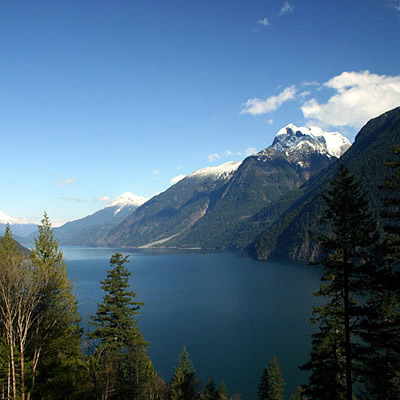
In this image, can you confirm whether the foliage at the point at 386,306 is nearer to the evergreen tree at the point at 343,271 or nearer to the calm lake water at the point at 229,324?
the evergreen tree at the point at 343,271

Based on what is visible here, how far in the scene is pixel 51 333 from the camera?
2202 centimetres

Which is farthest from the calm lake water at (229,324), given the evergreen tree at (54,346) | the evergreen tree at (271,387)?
the evergreen tree at (271,387)

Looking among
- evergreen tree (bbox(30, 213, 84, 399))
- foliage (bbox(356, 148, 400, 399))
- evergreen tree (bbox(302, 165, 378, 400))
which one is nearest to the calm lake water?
evergreen tree (bbox(30, 213, 84, 399))

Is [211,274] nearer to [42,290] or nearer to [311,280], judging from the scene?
[311,280]

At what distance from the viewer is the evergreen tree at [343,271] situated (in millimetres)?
17016

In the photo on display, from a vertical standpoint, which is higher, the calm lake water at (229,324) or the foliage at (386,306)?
the foliage at (386,306)

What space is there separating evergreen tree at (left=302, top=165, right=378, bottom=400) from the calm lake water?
65.9 feet

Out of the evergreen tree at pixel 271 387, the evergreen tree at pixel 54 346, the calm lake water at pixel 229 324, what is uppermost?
the evergreen tree at pixel 54 346

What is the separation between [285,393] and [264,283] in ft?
284

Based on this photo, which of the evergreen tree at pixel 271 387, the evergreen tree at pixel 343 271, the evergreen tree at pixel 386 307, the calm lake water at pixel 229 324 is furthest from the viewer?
the calm lake water at pixel 229 324

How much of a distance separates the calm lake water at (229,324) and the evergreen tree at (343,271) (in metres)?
20.1

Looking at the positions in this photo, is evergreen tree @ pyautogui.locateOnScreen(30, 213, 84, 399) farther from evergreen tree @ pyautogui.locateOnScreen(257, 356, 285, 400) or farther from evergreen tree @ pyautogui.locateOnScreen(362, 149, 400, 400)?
evergreen tree @ pyautogui.locateOnScreen(257, 356, 285, 400)

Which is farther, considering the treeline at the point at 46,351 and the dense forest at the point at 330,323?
the treeline at the point at 46,351

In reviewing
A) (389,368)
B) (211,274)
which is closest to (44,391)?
(389,368)
